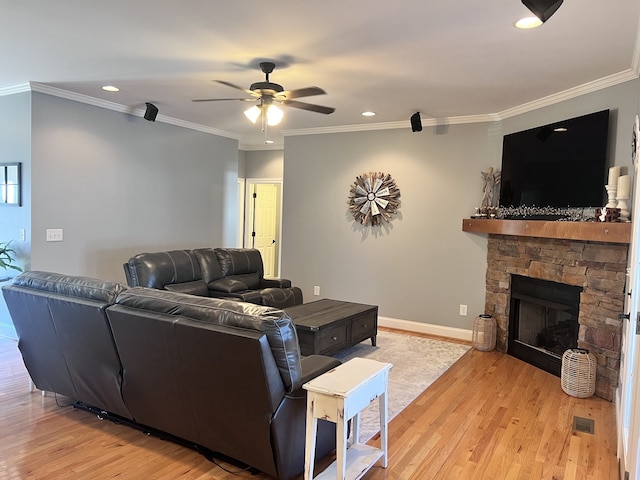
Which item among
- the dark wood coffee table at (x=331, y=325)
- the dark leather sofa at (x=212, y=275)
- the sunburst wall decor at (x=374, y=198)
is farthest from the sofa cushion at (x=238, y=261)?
the sunburst wall decor at (x=374, y=198)

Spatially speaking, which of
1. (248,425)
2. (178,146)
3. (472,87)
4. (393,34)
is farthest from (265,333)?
(178,146)

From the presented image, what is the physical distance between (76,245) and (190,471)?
3.28 meters

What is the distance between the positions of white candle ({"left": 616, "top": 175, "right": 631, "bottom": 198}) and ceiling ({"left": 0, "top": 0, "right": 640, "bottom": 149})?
81 cm

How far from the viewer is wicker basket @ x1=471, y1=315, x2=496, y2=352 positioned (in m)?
4.74

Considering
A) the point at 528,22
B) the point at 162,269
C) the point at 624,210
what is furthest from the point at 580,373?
the point at 162,269

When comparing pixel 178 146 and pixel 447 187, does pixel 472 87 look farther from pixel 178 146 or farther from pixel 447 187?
pixel 178 146

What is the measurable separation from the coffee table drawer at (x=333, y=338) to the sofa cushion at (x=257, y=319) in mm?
1746

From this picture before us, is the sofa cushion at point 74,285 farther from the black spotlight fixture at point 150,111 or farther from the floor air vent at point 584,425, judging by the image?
the floor air vent at point 584,425

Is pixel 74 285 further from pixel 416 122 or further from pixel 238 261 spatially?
pixel 416 122

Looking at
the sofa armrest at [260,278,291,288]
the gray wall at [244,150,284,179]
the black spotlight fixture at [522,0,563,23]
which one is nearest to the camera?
the black spotlight fixture at [522,0,563,23]

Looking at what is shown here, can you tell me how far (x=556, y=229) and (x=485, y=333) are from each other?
4.70ft

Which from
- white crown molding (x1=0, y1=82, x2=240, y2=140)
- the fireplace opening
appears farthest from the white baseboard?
white crown molding (x1=0, y1=82, x2=240, y2=140)

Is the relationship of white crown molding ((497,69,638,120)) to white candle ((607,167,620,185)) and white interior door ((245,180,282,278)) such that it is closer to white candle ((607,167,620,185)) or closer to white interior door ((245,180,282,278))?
white candle ((607,167,620,185))

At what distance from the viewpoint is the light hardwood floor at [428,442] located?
2.42m
